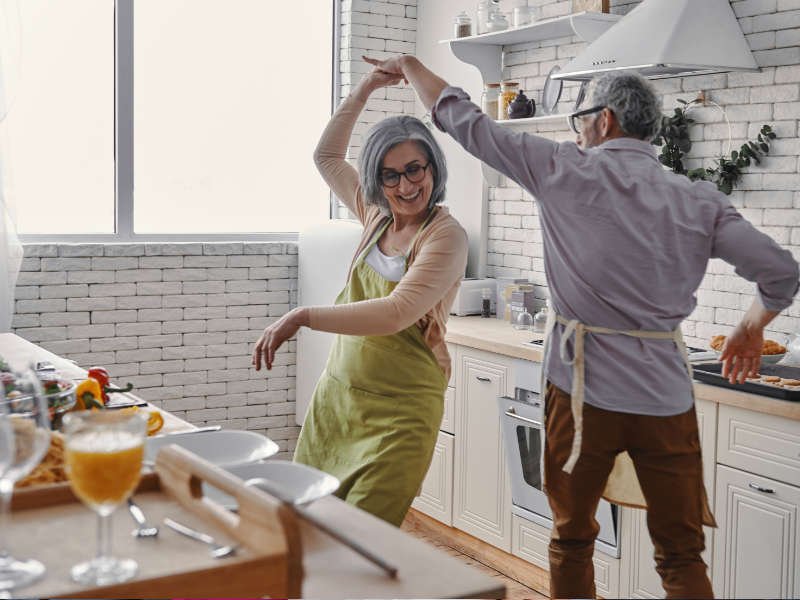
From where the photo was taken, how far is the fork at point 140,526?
1346 mm

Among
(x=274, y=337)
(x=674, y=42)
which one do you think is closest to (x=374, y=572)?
(x=274, y=337)

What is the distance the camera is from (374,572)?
1347 mm

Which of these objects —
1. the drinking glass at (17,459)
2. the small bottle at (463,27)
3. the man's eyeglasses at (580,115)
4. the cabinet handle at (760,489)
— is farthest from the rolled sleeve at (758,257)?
the small bottle at (463,27)

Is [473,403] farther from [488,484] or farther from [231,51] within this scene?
[231,51]

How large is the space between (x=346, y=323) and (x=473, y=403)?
1.85m

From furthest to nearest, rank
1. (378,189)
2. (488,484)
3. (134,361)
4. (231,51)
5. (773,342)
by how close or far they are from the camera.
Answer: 1. (231,51)
2. (134,361)
3. (488,484)
4. (773,342)
5. (378,189)

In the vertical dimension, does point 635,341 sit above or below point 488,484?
above

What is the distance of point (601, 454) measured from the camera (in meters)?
2.35

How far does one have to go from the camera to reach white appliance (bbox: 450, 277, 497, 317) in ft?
14.9

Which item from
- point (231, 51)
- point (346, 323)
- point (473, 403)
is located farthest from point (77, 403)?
point (231, 51)

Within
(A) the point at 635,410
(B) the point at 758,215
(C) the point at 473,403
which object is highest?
(B) the point at 758,215

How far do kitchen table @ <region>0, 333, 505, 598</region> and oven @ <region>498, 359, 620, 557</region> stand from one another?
2.18 m

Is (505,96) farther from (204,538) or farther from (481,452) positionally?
(204,538)

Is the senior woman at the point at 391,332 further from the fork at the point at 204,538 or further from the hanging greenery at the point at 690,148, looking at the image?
the hanging greenery at the point at 690,148
